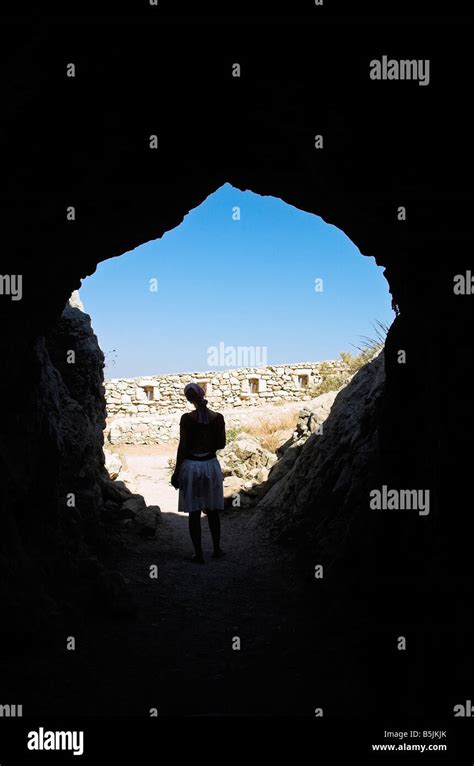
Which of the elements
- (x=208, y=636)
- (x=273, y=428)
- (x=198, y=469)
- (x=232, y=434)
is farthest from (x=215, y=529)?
(x=273, y=428)

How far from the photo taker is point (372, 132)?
323 centimetres

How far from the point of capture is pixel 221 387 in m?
20.4

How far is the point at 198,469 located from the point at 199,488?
0.24m

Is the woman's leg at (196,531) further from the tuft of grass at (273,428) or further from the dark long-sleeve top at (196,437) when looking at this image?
the tuft of grass at (273,428)

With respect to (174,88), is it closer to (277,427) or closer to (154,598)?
(154,598)

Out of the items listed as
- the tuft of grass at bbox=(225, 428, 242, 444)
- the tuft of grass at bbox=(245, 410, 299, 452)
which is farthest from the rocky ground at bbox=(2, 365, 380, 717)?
the tuft of grass at bbox=(225, 428, 242, 444)

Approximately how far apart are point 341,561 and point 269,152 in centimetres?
387

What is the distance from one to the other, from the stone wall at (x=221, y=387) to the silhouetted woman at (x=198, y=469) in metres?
13.3

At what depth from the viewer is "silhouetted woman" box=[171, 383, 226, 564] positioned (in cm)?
638

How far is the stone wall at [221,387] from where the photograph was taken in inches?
797

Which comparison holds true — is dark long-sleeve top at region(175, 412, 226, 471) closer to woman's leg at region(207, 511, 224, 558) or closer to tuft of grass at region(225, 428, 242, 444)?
woman's leg at region(207, 511, 224, 558)

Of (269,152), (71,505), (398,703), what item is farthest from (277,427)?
(398,703)

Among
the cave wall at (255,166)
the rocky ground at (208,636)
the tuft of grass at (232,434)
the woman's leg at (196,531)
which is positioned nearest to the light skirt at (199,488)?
the woman's leg at (196,531)

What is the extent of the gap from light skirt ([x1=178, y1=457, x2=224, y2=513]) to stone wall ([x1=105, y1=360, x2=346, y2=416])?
13464 millimetres
